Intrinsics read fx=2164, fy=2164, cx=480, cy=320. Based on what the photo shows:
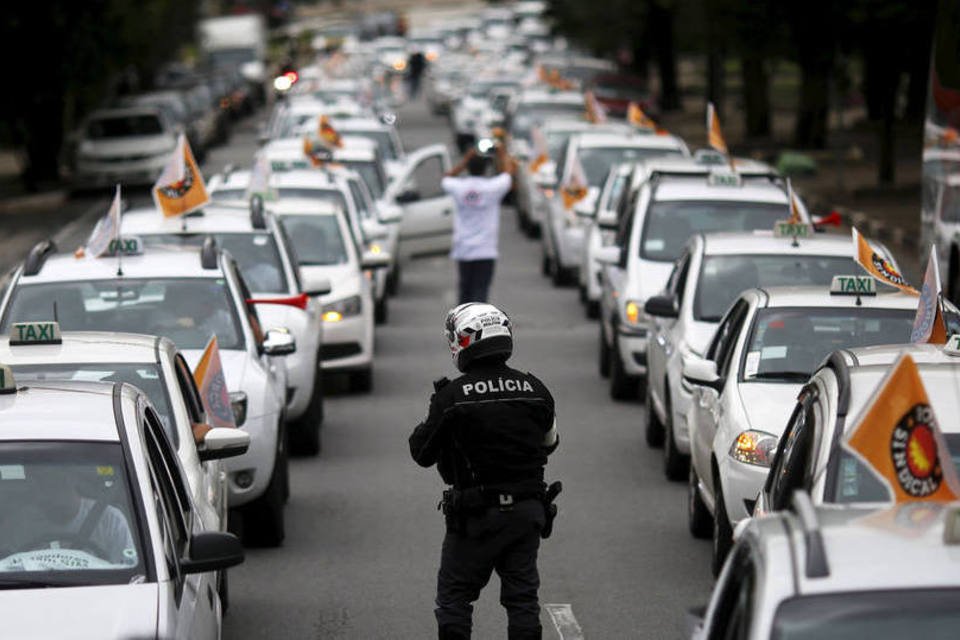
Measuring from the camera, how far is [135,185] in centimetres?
4306

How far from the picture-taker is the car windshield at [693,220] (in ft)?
57.5

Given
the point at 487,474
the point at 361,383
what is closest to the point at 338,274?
the point at 361,383

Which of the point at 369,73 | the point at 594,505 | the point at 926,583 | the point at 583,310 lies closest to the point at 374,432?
the point at 594,505

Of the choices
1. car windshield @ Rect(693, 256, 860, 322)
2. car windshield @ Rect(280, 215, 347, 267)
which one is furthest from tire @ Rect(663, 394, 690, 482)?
car windshield @ Rect(280, 215, 347, 267)

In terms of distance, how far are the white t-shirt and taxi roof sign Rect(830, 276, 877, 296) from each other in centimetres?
720

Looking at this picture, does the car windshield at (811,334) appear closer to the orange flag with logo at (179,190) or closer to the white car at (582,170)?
the orange flag with logo at (179,190)

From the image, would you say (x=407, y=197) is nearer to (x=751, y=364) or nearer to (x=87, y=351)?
(x=751, y=364)

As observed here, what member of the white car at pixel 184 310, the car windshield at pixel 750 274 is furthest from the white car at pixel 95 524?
the car windshield at pixel 750 274

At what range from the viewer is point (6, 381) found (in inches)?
297

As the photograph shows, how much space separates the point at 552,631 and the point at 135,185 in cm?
3413

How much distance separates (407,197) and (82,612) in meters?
19.1

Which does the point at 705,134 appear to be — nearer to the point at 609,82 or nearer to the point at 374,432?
the point at 609,82

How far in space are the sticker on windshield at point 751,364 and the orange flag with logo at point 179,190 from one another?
5.25 m

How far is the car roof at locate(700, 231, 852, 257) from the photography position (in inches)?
567
